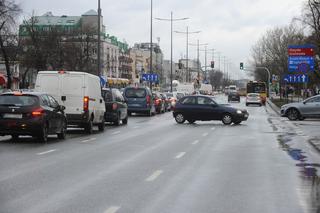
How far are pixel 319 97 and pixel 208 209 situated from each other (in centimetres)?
3034

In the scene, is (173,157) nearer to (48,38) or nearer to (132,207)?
(132,207)

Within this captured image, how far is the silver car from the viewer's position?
1465 inches

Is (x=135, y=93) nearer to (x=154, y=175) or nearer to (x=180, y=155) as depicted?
(x=180, y=155)

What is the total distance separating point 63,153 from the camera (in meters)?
16.0

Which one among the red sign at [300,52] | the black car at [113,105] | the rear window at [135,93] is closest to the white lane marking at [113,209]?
the black car at [113,105]

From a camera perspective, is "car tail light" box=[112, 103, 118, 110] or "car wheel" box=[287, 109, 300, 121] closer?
"car tail light" box=[112, 103, 118, 110]

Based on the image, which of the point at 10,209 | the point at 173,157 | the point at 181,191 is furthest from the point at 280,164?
the point at 10,209

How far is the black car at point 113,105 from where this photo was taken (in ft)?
95.1

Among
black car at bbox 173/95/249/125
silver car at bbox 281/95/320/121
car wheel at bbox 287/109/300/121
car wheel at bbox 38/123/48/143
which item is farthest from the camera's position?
car wheel at bbox 287/109/300/121

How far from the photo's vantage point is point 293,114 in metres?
38.2

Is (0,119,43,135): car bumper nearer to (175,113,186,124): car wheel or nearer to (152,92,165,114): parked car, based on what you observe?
(175,113,186,124): car wheel

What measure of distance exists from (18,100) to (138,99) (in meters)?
21.0

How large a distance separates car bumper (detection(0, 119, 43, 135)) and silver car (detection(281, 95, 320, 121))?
22.4 m

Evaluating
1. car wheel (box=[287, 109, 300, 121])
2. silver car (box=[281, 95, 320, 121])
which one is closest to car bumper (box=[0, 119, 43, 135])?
silver car (box=[281, 95, 320, 121])
